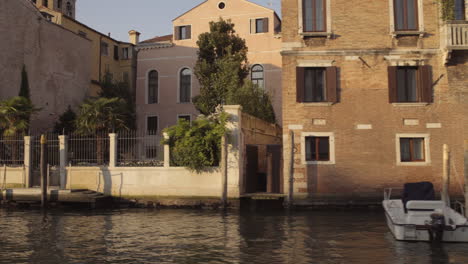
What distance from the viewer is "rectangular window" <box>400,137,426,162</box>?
1867 cm

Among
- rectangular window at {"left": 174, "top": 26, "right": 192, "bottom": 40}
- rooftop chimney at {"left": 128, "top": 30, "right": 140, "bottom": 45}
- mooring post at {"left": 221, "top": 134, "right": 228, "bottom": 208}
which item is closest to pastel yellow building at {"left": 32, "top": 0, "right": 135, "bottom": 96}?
rooftop chimney at {"left": 128, "top": 30, "right": 140, "bottom": 45}

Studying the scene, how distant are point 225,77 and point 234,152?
10.3 m

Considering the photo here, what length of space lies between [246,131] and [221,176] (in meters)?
2.98

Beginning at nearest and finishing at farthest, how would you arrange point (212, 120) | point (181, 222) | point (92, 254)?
point (92, 254) < point (181, 222) < point (212, 120)

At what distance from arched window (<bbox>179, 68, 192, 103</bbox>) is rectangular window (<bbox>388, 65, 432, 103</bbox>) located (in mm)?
21402

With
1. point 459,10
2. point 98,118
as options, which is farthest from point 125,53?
point 459,10

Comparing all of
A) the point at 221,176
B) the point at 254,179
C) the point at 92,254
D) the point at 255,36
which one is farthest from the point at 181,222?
the point at 255,36

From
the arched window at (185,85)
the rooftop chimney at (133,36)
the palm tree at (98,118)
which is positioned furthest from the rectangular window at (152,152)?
the rooftop chimney at (133,36)

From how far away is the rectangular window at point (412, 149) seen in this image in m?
18.7

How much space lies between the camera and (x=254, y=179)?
21.3 meters

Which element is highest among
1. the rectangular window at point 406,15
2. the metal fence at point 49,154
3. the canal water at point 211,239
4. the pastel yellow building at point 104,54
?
the pastel yellow building at point 104,54

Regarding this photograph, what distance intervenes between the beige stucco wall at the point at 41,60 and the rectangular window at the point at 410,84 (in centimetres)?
1893

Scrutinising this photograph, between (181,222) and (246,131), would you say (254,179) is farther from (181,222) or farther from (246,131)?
(181,222)

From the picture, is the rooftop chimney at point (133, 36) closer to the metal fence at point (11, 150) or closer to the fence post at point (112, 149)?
the metal fence at point (11, 150)
